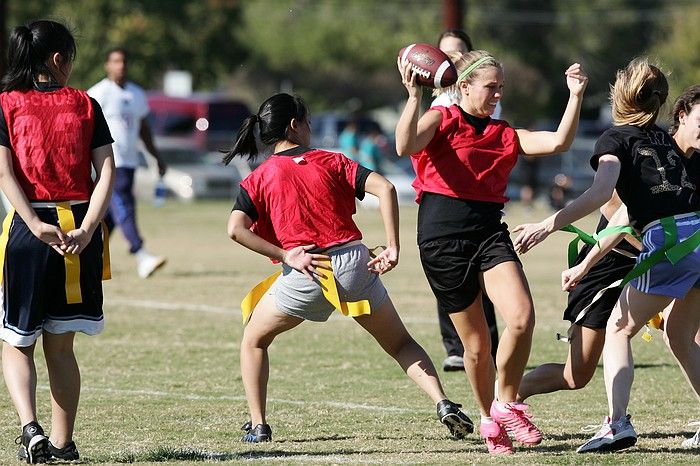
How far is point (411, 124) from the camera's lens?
654 centimetres

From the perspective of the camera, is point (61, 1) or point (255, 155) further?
point (61, 1)

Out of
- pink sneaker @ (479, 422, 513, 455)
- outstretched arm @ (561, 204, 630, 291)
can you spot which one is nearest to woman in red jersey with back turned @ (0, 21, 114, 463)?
pink sneaker @ (479, 422, 513, 455)

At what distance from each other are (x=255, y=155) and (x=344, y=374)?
2830mm

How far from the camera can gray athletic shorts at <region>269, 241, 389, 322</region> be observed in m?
6.93

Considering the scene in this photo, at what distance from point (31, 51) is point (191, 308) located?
7.11 meters

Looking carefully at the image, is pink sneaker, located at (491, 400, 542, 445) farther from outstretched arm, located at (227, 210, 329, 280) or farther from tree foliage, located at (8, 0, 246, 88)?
tree foliage, located at (8, 0, 246, 88)

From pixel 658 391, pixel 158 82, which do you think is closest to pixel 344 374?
pixel 658 391

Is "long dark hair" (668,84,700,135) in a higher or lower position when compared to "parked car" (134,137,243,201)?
higher

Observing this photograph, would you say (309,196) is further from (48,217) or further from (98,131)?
(48,217)

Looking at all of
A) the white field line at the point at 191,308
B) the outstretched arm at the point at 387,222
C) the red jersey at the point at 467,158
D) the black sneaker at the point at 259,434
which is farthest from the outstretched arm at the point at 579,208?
the white field line at the point at 191,308

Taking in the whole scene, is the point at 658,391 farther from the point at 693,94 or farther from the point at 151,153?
the point at 151,153

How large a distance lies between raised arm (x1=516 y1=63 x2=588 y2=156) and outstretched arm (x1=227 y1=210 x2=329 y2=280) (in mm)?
1147

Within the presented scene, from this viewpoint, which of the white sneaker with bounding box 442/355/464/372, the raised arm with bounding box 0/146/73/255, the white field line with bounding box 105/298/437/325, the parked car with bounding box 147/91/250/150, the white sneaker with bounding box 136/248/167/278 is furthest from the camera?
the parked car with bounding box 147/91/250/150

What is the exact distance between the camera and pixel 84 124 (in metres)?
6.51
